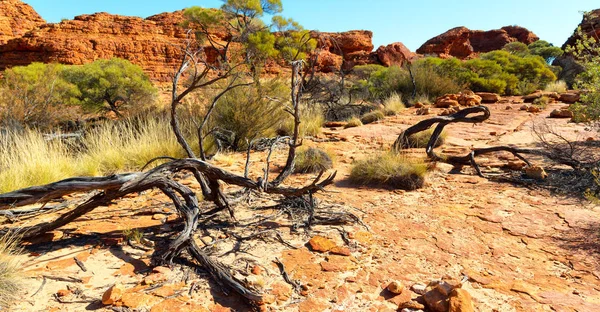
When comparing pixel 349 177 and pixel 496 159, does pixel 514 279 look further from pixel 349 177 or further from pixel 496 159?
pixel 496 159

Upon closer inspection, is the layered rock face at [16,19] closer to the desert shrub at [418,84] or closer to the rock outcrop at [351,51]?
the rock outcrop at [351,51]

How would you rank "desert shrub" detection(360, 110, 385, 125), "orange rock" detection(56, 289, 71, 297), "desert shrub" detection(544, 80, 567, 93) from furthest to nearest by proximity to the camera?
"desert shrub" detection(544, 80, 567, 93), "desert shrub" detection(360, 110, 385, 125), "orange rock" detection(56, 289, 71, 297)

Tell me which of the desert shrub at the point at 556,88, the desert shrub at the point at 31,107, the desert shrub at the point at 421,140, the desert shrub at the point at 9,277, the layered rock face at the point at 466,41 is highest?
the layered rock face at the point at 466,41

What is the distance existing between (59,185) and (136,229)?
659mm

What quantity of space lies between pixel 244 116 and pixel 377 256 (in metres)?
4.67

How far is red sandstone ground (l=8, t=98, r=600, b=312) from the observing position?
2127mm

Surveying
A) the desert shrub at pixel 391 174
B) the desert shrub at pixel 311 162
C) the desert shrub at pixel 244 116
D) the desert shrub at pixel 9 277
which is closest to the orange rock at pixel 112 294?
the desert shrub at pixel 9 277

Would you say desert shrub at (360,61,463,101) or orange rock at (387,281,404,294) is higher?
desert shrub at (360,61,463,101)

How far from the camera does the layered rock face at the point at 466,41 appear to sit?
45125 millimetres

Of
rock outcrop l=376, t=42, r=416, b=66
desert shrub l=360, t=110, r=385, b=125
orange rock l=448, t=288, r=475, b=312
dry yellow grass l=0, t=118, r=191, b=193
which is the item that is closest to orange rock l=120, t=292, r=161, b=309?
orange rock l=448, t=288, r=475, b=312

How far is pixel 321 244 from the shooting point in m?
2.81

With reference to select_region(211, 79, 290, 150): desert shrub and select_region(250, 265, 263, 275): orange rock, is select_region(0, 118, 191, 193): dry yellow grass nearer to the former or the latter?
select_region(211, 79, 290, 150): desert shrub

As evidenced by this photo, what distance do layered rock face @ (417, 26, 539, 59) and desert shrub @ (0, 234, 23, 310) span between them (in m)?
45.8

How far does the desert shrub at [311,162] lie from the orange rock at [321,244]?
231 cm
